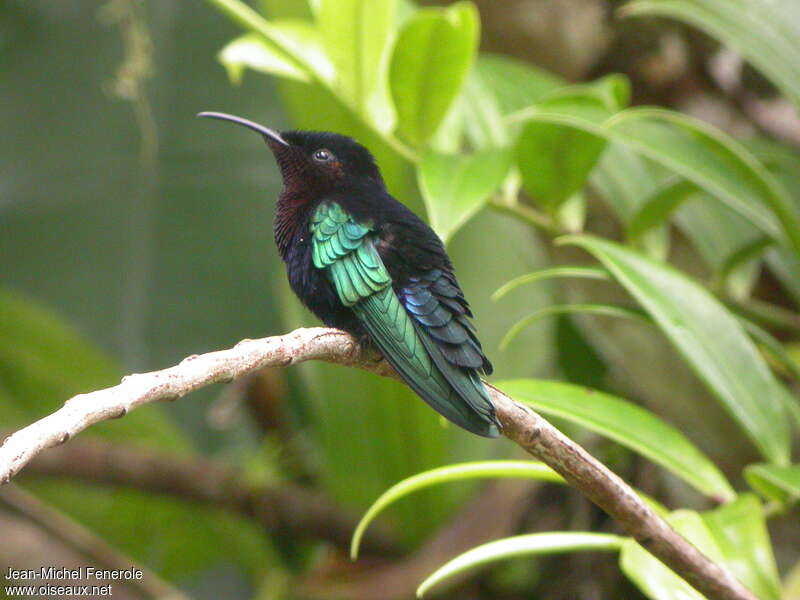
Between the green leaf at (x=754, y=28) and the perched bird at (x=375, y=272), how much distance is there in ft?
3.10

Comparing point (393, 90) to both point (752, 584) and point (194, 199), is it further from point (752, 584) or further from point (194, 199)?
point (194, 199)

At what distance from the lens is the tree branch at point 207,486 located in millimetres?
3213

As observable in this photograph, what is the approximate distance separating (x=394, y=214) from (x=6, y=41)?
376 centimetres

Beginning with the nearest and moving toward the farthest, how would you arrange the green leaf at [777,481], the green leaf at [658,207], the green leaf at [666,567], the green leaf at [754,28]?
the green leaf at [666,567] → the green leaf at [777,481] → the green leaf at [658,207] → the green leaf at [754,28]

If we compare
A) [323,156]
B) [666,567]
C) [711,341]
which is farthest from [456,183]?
[666,567]

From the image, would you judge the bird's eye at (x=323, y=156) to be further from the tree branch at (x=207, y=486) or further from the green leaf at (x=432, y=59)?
the tree branch at (x=207, y=486)

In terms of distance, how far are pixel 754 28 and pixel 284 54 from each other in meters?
1.24

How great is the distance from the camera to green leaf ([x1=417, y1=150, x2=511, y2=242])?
1743mm

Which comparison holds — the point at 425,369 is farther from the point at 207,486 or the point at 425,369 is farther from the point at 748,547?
the point at 207,486

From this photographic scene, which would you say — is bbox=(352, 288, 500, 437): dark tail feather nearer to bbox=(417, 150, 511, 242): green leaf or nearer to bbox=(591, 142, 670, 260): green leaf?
bbox=(417, 150, 511, 242): green leaf

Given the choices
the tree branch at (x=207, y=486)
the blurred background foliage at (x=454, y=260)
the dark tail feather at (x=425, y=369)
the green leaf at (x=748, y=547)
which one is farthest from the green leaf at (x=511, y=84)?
the tree branch at (x=207, y=486)

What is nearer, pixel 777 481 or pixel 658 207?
pixel 777 481

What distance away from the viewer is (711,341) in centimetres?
182

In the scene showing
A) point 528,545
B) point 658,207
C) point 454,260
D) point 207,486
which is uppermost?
point 658,207
